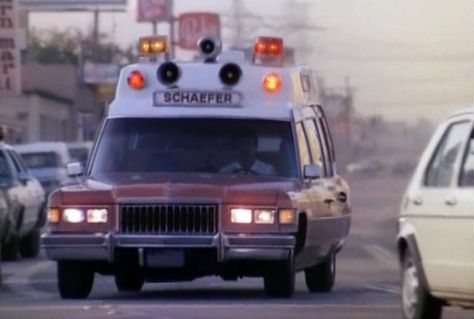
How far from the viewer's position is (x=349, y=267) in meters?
25.5

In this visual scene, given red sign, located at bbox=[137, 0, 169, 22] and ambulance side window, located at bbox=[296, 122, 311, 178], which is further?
red sign, located at bbox=[137, 0, 169, 22]

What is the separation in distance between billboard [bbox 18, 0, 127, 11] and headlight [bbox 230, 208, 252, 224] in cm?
4864

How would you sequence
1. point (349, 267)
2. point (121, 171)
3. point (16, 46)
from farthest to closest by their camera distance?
point (16, 46)
point (349, 267)
point (121, 171)

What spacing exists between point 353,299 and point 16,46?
15039mm

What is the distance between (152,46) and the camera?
61.3 ft

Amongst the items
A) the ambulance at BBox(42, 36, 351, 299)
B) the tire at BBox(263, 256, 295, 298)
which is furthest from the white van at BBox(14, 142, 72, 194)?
the tire at BBox(263, 256, 295, 298)

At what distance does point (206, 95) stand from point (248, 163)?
971 millimetres

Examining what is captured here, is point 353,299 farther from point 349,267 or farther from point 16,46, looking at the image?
point 16,46

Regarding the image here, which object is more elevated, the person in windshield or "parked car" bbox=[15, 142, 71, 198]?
the person in windshield

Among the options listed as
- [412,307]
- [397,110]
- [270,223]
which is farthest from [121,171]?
[397,110]

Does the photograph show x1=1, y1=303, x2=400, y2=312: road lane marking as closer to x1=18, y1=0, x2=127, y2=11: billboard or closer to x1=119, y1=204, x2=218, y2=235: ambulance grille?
x1=119, y1=204, x2=218, y2=235: ambulance grille

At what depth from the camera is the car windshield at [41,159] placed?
3950cm

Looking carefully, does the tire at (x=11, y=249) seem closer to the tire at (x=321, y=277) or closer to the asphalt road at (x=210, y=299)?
the asphalt road at (x=210, y=299)

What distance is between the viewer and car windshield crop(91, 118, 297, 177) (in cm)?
1739
